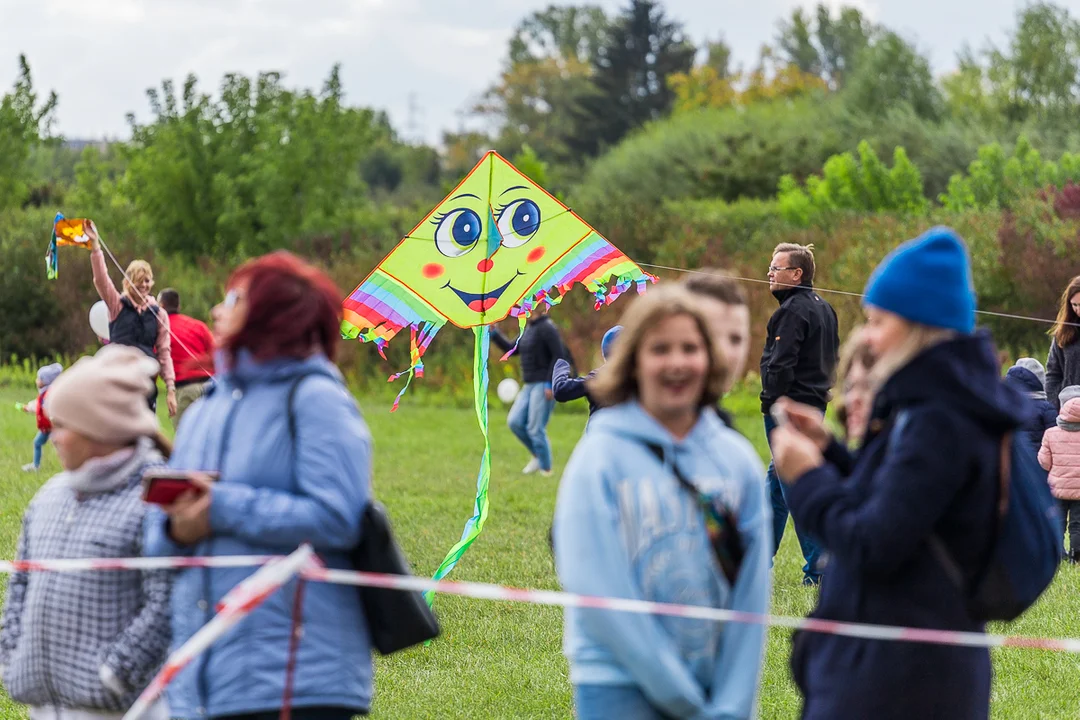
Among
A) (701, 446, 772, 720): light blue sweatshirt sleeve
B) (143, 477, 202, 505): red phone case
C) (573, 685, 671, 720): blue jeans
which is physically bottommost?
(573, 685, 671, 720): blue jeans

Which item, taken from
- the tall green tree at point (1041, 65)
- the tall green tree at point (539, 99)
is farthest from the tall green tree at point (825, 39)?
the tall green tree at point (1041, 65)

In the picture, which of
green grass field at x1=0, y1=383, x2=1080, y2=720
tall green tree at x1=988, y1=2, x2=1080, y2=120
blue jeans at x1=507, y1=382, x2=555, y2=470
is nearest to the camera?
green grass field at x1=0, y1=383, x2=1080, y2=720

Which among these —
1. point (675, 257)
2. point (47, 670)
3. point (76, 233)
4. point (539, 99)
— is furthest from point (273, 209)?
point (539, 99)

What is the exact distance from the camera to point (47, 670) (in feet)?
11.5

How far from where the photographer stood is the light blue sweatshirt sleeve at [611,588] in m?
3.07

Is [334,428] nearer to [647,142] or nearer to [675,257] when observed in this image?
[675,257]

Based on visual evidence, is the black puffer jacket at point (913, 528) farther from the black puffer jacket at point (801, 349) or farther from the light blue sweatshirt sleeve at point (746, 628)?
the black puffer jacket at point (801, 349)

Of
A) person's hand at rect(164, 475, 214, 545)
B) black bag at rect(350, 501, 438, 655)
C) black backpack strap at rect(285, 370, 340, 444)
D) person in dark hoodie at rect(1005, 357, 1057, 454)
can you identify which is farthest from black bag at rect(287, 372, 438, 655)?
person in dark hoodie at rect(1005, 357, 1057, 454)

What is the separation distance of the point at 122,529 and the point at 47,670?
41 cm

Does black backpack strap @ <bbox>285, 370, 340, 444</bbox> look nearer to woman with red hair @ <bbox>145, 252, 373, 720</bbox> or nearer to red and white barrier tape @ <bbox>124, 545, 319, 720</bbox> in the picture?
woman with red hair @ <bbox>145, 252, 373, 720</bbox>

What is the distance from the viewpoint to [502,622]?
745cm

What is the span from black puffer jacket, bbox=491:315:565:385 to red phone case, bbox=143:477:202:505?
10.2 metres

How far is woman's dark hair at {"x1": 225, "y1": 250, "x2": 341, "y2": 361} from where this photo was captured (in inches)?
127

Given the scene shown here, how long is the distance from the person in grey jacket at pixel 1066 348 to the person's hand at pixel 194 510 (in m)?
7.39
